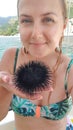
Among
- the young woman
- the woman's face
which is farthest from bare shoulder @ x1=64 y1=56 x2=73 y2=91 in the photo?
the woman's face

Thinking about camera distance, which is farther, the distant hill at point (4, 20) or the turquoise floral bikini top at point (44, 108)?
the distant hill at point (4, 20)

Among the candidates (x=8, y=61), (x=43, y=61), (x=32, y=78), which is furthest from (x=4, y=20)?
(x=32, y=78)

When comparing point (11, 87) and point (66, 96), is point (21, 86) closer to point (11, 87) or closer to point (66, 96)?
point (11, 87)

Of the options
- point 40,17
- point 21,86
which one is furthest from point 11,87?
point 40,17

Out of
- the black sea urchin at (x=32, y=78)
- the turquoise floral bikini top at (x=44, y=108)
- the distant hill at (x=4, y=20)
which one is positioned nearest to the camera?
the black sea urchin at (x=32, y=78)

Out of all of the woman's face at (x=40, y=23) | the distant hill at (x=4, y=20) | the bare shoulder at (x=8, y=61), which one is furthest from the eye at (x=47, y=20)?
the distant hill at (x=4, y=20)

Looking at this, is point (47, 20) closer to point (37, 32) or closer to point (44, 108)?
point (37, 32)

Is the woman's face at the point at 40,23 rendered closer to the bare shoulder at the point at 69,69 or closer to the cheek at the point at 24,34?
the cheek at the point at 24,34
